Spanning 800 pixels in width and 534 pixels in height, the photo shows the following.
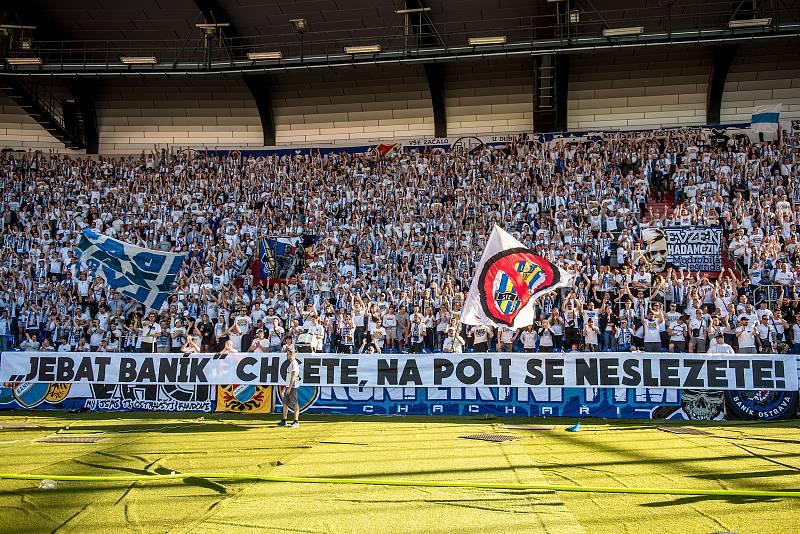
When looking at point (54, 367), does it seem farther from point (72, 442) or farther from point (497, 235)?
point (497, 235)

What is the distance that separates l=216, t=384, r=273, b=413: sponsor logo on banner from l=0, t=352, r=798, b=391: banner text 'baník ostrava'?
0.18 meters

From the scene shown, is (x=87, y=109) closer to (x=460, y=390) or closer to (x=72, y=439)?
(x=72, y=439)

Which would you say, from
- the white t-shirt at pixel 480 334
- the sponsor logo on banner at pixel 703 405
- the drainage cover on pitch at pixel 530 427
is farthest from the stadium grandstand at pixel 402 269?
the white t-shirt at pixel 480 334

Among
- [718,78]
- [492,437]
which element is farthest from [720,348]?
[718,78]

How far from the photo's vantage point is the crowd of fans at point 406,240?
20.8 m

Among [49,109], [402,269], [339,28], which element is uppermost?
[339,28]

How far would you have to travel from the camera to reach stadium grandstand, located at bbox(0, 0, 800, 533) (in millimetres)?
9109

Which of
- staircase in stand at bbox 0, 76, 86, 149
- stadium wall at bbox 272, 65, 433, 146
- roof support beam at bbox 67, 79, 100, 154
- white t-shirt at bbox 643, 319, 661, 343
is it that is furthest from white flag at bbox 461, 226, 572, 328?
roof support beam at bbox 67, 79, 100, 154

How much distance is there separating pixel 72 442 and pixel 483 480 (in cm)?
796

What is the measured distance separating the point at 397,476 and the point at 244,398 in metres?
10.1

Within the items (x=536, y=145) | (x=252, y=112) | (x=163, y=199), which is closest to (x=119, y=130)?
(x=252, y=112)

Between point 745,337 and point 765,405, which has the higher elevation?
point 745,337

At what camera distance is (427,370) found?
17.9 meters

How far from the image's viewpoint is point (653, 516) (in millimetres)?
7098
